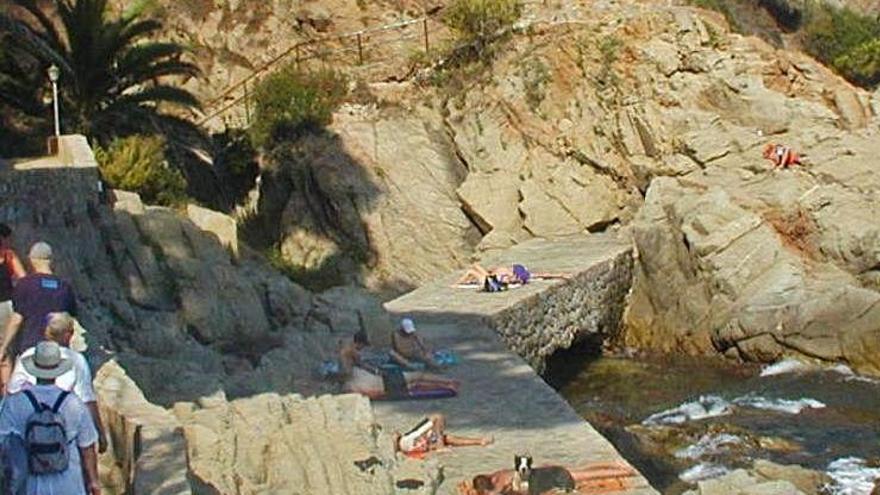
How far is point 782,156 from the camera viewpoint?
2338cm

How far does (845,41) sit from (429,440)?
80.2 ft

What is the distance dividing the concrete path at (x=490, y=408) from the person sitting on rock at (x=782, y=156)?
702cm

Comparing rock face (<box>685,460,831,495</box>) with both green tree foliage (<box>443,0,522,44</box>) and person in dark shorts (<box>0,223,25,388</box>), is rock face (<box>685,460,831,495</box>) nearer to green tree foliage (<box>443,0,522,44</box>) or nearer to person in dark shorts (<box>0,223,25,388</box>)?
person in dark shorts (<box>0,223,25,388</box>)

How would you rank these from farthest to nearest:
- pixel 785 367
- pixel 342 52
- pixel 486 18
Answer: pixel 342 52 → pixel 486 18 → pixel 785 367

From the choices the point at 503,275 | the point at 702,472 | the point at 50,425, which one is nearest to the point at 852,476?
the point at 702,472

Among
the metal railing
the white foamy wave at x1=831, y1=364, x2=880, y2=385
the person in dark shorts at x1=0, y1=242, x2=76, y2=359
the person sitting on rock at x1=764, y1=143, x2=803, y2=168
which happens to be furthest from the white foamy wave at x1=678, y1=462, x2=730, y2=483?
the metal railing

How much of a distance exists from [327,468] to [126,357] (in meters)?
3.52

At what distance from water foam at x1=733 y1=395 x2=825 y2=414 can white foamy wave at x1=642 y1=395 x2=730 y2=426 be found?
0.29m

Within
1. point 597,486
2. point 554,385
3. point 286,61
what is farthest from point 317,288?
point 597,486

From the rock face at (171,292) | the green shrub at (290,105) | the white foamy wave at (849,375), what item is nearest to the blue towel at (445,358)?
the rock face at (171,292)

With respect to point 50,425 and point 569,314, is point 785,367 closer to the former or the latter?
point 569,314

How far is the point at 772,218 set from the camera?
22062mm

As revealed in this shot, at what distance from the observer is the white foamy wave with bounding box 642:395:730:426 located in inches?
688

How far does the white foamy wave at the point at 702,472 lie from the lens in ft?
47.2
